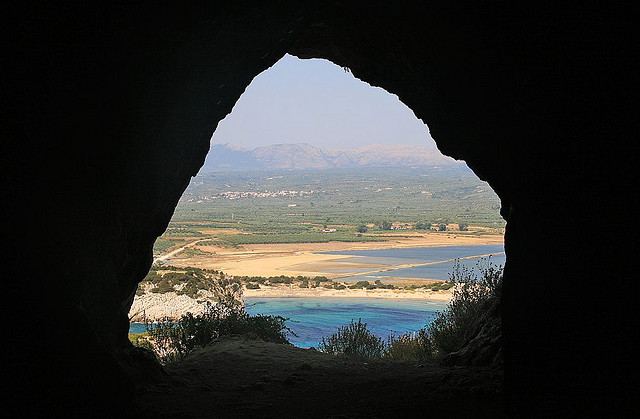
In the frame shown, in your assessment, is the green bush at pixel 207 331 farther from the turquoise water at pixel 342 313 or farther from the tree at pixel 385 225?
the tree at pixel 385 225

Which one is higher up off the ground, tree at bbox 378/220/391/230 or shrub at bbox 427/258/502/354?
tree at bbox 378/220/391/230

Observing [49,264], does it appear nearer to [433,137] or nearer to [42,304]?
[42,304]

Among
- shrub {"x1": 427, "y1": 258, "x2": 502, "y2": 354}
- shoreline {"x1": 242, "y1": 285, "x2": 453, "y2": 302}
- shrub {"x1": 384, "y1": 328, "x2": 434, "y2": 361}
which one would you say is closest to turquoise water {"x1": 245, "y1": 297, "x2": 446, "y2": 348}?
shoreline {"x1": 242, "y1": 285, "x2": 453, "y2": 302}

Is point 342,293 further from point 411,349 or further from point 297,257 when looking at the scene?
point 411,349

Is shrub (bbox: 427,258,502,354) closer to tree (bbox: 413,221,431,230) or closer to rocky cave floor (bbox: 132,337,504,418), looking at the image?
rocky cave floor (bbox: 132,337,504,418)

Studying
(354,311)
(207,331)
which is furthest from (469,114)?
(354,311)

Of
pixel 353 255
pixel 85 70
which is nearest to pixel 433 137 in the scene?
pixel 85 70
